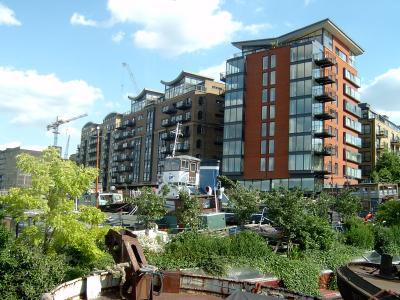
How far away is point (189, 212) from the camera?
29.1 m

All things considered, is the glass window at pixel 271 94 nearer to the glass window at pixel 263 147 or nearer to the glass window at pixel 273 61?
the glass window at pixel 273 61

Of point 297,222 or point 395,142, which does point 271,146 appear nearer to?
point 297,222

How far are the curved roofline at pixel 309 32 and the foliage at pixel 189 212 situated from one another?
49642 mm

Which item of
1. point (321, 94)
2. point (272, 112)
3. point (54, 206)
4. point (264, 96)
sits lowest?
point (54, 206)

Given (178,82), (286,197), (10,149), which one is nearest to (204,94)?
(178,82)

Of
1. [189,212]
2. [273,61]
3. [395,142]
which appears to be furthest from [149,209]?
[395,142]

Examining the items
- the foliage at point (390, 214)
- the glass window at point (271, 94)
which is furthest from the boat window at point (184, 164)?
the glass window at point (271, 94)

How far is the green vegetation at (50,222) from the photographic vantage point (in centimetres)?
1400

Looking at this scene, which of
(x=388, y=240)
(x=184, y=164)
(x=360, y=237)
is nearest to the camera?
(x=360, y=237)

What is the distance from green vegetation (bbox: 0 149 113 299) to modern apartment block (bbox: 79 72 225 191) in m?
54.7

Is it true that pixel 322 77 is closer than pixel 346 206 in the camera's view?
No

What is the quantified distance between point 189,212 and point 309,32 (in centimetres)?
5181

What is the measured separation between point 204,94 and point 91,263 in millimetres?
75949

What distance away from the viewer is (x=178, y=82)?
346ft
